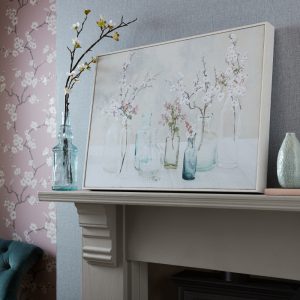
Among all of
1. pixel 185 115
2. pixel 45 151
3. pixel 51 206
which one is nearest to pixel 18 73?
pixel 45 151

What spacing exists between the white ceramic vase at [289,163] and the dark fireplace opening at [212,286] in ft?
1.47

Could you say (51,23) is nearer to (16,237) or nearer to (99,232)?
(16,237)

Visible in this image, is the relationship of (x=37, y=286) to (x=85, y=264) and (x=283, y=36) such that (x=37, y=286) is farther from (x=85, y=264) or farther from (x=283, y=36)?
(x=283, y=36)

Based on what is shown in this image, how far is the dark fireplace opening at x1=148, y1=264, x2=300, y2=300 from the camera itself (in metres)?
1.94

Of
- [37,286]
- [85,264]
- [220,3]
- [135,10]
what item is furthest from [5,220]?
[220,3]

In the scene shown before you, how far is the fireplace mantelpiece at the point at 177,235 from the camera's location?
5.82 feet

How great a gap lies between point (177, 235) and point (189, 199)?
0.36m

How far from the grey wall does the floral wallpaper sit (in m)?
0.52

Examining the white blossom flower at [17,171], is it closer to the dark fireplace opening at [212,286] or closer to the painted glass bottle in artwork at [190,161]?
the dark fireplace opening at [212,286]

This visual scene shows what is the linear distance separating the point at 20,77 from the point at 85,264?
1.33 metres

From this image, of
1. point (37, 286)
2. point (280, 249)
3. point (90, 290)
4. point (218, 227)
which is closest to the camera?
point (280, 249)

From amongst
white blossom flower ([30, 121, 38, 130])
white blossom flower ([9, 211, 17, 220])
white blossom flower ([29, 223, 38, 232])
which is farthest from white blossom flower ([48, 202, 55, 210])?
white blossom flower ([30, 121, 38, 130])

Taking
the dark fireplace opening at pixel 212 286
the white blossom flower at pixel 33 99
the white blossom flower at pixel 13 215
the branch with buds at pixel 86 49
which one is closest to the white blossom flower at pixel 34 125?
the white blossom flower at pixel 33 99

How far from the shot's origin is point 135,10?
7.45ft
